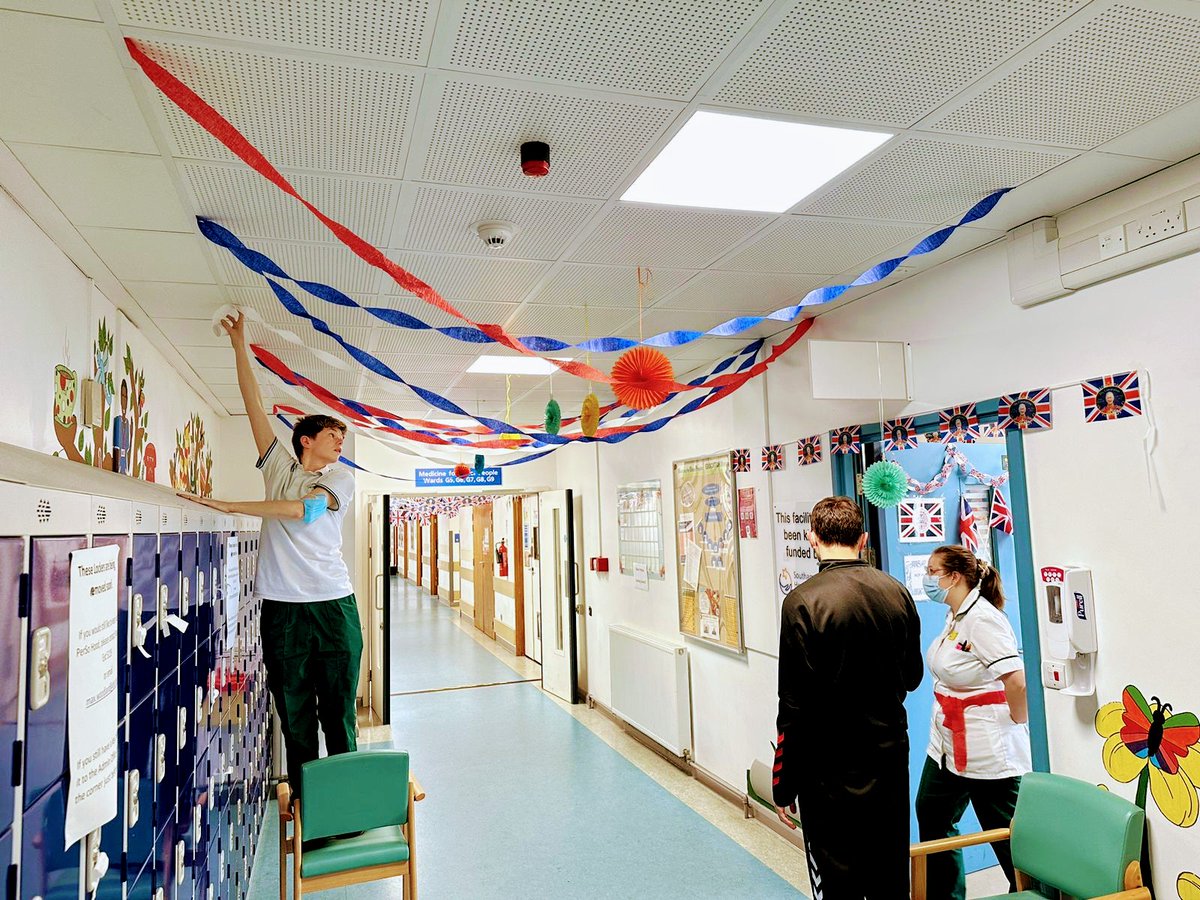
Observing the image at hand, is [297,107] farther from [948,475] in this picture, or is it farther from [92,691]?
[948,475]

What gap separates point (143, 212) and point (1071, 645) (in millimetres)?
3309

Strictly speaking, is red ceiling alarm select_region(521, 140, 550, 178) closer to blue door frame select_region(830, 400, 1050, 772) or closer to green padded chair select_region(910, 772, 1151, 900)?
blue door frame select_region(830, 400, 1050, 772)

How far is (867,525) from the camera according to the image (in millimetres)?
3822

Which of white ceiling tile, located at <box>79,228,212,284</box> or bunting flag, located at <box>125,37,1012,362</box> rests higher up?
white ceiling tile, located at <box>79,228,212,284</box>

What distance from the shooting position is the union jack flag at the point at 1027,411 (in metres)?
2.81

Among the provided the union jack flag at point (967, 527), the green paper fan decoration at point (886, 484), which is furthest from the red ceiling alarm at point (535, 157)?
the union jack flag at point (967, 527)

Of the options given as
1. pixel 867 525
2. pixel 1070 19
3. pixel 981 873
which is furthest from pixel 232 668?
pixel 981 873

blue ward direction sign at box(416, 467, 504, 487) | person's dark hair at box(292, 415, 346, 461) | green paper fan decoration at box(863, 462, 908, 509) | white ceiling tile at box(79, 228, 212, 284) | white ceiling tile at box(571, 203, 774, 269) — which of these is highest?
white ceiling tile at box(571, 203, 774, 269)

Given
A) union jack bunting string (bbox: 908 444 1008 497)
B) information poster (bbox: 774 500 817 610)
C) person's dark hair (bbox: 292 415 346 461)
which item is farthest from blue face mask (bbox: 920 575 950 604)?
person's dark hair (bbox: 292 415 346 461)

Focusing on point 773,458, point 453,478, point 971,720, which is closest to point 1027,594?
point 971,720

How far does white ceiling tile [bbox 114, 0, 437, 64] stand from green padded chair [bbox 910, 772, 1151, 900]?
9.08 feet

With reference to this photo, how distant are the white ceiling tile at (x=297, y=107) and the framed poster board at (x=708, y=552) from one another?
3276 millimetres

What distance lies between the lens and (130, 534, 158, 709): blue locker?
62.5 inches

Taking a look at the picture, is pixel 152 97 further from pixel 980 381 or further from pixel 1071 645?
pixel 1071 645
